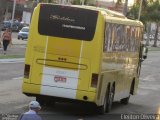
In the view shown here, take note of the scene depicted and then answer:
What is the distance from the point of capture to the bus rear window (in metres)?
17.0

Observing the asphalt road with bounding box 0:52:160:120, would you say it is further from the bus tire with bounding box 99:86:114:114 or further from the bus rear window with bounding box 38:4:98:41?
the bus rear window with bounding box 38:4:98:41

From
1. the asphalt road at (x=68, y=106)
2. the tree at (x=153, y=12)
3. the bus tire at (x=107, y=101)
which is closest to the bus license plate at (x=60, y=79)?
the asphalt road at (x=68, y=106)

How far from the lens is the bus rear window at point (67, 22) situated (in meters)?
17.0

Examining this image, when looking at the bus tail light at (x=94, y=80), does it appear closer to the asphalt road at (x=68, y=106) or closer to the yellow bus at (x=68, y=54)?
the yellow bus at (x=68, y=54)

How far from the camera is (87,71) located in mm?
16750

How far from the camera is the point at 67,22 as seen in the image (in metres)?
17.2

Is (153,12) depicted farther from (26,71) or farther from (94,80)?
(94,80)

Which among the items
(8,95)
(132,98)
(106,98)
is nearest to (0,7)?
(132,98)

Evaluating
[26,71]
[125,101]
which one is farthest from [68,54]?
[125,101]

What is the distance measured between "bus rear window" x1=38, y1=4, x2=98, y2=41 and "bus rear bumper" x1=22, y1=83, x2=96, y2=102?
139 centimetres

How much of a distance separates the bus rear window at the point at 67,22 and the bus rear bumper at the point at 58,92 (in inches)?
54.9

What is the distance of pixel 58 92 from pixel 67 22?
1.89m

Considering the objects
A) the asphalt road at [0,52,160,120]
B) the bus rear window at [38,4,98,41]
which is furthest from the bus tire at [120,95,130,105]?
the bus rear window at [38,4,98,41]

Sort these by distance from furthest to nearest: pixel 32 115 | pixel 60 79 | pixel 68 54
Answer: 1. pixel 60 79
2. pixel 68 54
3. pixel 32 115
